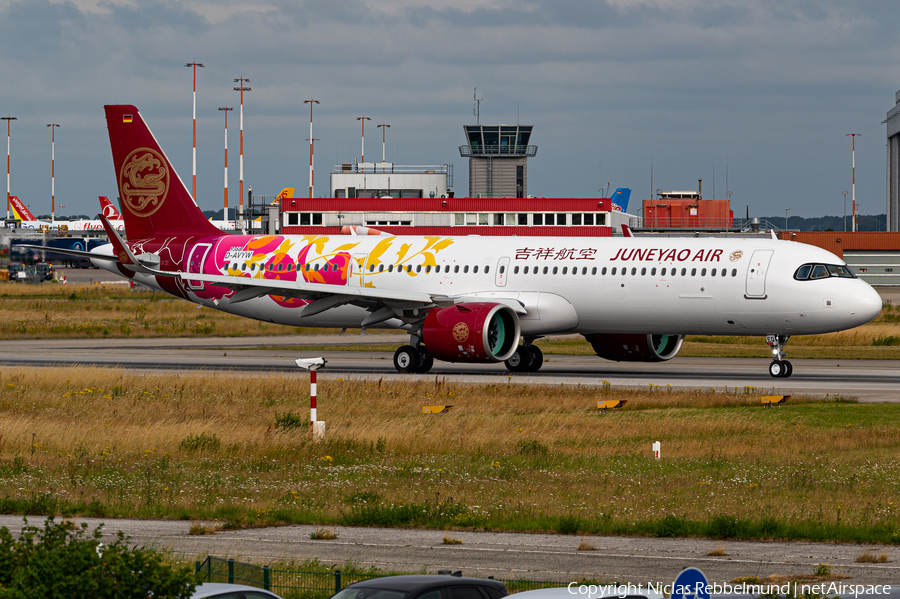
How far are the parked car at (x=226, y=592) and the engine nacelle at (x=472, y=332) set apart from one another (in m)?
24.8

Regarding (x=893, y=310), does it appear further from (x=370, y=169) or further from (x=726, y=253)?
(x=370, y=169)

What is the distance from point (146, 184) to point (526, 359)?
16091mm

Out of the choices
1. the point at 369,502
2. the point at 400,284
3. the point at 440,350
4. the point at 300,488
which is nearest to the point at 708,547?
the point at 369,502

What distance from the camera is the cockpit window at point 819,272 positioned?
3306 centimetres

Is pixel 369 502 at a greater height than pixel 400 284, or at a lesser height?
lesser

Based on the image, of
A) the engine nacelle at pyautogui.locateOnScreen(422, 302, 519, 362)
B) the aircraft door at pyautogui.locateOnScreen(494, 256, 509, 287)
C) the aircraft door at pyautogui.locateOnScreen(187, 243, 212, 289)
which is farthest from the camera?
the aircraft door at pyautogui.locateOnScreen(187, 243, 212, 289)

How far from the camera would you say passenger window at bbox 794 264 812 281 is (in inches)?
1299

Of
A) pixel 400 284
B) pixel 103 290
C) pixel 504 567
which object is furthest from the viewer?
pixel 103 290

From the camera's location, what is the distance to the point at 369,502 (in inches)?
640

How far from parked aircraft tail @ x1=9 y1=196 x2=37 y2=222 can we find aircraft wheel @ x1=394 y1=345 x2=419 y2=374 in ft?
514

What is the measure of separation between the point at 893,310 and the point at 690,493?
59480 mm

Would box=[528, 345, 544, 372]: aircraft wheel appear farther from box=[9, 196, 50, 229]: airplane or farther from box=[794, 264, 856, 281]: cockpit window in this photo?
box=[9, 196, 50, 229]: airplane

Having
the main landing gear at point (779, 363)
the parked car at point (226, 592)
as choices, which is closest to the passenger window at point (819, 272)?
the main landing gear at point (779, 363)

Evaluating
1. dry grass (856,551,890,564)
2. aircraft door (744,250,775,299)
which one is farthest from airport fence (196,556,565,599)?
aircraft door (744,250,775,299)
